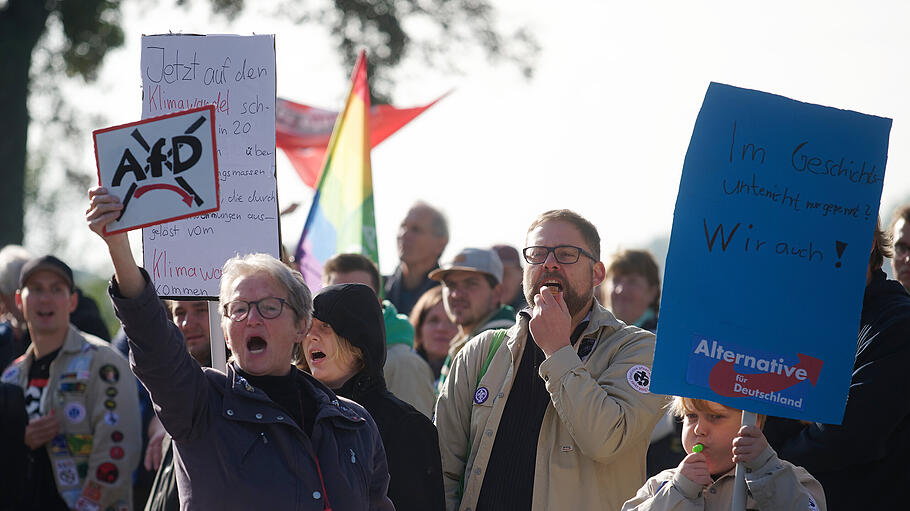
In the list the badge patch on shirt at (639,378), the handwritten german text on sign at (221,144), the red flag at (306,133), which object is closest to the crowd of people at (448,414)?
the badge patch on shirt at (639,378)

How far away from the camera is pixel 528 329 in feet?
15.8

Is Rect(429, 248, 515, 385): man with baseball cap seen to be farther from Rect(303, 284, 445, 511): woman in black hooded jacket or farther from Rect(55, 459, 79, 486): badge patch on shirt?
Rect(303, 284, 445, 511): woman in black hooded jacket

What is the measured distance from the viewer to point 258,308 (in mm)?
3828

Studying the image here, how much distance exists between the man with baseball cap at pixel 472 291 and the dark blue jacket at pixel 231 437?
3.24m

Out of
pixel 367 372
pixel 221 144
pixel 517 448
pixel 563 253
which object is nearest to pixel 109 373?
pixel 221 144

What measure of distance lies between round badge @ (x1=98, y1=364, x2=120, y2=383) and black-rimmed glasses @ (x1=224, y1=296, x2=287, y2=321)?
10.7ft

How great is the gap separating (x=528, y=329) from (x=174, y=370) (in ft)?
5.61

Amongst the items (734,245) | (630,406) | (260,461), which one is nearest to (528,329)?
(630,406)

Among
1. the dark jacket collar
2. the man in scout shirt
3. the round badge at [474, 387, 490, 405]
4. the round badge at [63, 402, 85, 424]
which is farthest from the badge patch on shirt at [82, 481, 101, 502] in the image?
the dark jacket collar

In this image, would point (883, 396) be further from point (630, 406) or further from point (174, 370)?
point (174, 370)

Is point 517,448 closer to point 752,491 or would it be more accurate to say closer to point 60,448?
point 752,491

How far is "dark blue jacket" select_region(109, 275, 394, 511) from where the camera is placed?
350cm

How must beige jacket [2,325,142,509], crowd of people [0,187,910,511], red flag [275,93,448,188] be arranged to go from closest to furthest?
crowd of people [0,187,910,511] → beige jacket [2,325,142,509] → red flag [275,93,448,188]

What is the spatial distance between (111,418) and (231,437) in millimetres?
3321
